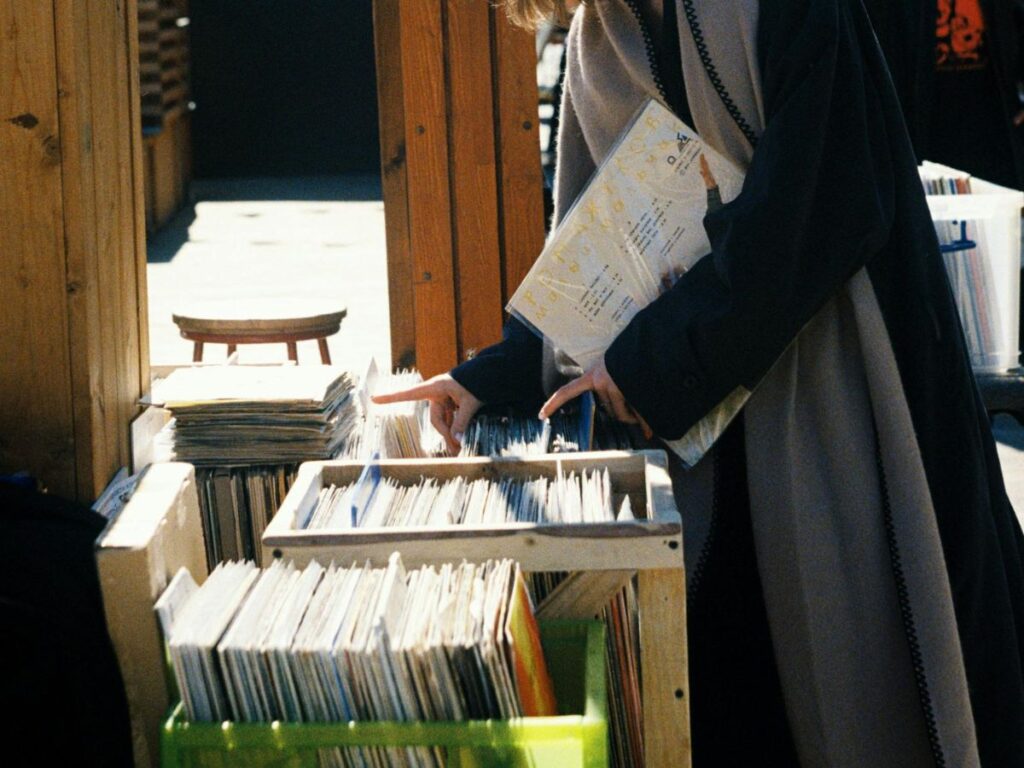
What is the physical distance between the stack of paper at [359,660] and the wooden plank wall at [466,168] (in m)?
2.07

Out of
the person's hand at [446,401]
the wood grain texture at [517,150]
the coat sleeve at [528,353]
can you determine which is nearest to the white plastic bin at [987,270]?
the wood grain texture at [517,150]

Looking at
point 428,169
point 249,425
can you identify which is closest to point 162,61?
point 428,169

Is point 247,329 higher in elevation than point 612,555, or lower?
higher

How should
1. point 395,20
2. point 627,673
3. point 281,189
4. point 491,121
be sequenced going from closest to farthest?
point 627,673, point 491,121, point 395,20, point 281,189

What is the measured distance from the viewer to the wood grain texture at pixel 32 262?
90.3 inches

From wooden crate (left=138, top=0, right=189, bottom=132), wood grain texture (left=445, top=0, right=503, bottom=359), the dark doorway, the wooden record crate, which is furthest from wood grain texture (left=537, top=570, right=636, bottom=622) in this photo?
the dark doorway

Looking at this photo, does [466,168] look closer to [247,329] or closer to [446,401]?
[446,401]

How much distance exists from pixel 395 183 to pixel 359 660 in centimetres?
252

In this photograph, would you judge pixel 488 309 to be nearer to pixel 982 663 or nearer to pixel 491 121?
pixel 491 121

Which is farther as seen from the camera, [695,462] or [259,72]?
[259,72]

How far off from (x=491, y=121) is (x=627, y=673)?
1843mm

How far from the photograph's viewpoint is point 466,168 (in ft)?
11.7

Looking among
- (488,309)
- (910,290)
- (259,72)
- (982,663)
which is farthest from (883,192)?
(259,72)

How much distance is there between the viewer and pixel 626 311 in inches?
90.2
